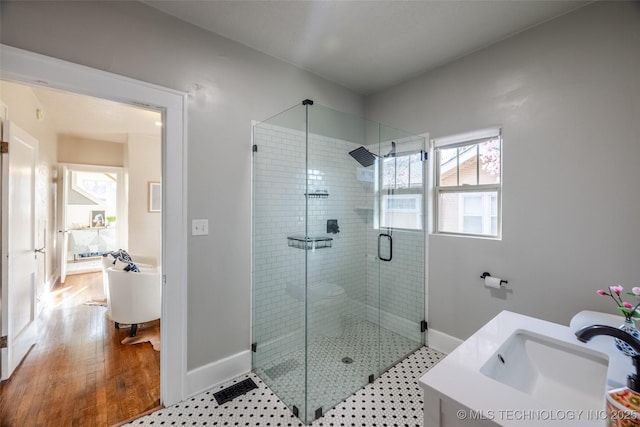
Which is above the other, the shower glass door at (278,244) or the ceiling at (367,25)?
the ceiling at (367,25)

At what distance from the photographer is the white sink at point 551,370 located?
0.93 metres

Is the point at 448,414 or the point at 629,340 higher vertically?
the point at 629,340

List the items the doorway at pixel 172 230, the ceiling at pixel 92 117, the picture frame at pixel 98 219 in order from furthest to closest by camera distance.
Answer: the picture frame at pixel 98 219, the ceiling at pixel 92 117, the doorway at pixel 172 230

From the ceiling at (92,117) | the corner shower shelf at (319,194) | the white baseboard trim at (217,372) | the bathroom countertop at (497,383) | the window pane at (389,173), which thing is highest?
the ceiling at (92,117)

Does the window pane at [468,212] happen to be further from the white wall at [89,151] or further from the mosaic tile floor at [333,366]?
the white wall at [89,151]

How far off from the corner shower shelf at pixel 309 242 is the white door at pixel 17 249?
2.16 m

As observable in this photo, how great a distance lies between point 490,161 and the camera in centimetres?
226

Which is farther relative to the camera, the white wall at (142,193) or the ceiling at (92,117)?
the white wall at (142,193)

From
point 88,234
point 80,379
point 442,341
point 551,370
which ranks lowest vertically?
point 80,379

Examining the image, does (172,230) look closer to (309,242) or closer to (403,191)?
(309,242)

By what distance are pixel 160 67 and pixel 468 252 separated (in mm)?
2771

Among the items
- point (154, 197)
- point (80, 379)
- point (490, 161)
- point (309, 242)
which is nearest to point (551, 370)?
point (309, 242)

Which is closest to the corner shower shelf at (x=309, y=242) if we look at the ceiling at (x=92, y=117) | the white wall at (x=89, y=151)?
the ceiling at (x=92, y=117)

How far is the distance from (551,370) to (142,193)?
536 centimetres
